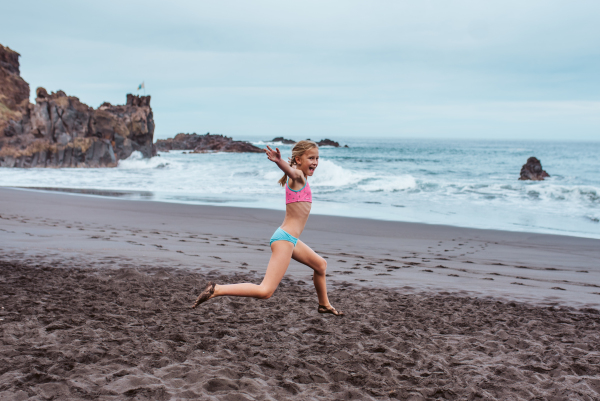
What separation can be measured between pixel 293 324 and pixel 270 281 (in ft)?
2.16

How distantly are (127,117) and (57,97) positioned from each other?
10.1 metres

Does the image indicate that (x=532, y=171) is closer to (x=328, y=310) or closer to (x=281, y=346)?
(x=328, y=310)

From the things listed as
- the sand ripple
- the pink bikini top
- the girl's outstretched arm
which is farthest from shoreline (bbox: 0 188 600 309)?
the girl's outstretched arm

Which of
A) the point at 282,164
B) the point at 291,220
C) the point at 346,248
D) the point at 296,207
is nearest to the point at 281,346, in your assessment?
the point at 291,220

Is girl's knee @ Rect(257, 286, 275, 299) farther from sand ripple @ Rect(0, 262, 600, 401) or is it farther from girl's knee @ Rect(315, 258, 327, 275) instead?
girl's knee @ Rect(315, 258, 327, 275)

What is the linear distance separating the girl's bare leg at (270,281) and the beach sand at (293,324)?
413 mm

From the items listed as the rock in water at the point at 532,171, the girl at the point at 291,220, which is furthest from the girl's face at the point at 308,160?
the rock in water at the point at 532,171

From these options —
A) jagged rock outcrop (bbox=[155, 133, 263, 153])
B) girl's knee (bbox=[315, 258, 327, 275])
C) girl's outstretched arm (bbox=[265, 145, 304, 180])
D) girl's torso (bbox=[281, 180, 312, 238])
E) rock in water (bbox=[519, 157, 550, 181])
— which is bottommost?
girl's knee (bbox=[315, 258, 327, 275])

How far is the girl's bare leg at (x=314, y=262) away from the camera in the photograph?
13.1ft

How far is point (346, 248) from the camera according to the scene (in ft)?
27.2

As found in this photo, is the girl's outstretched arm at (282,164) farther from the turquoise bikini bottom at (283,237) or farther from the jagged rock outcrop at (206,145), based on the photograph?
the jagged rock outcrop at (206,145)

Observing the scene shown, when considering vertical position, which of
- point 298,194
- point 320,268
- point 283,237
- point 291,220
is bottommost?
point 320,268

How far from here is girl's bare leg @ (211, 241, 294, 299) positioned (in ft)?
11.9

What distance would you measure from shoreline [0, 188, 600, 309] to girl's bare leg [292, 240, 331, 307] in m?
1.63
